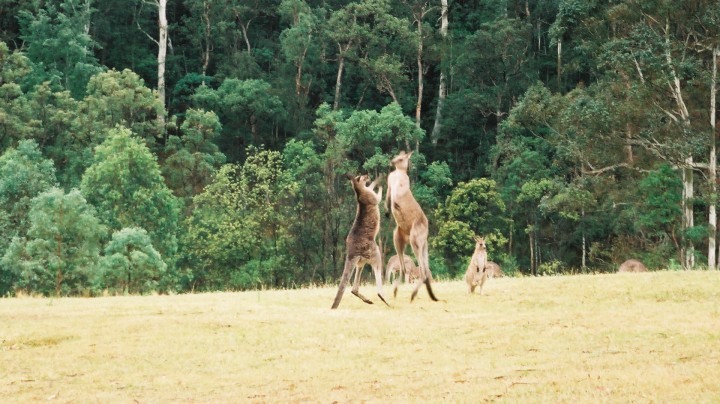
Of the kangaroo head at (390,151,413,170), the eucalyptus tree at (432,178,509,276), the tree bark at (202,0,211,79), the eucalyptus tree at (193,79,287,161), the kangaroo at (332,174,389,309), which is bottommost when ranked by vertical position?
the kangaroo at (332,174,389,309)

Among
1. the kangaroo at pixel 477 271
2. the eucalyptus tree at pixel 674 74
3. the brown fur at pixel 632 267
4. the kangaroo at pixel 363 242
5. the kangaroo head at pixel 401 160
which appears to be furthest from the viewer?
the eucalyptus tree at pixel 674 74

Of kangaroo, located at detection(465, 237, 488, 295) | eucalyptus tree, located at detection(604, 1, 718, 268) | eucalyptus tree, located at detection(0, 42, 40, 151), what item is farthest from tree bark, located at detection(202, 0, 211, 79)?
kangaroo, located at detection(465, 237, 488, 295)

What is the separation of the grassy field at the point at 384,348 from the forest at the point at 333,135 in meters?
23.6

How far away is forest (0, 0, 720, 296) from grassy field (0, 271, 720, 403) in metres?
23.6

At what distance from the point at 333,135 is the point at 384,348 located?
5493 cm

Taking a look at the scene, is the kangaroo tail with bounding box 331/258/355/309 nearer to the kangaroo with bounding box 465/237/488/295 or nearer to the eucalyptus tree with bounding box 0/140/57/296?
the kangaroo with bounding box 465/237/488/295

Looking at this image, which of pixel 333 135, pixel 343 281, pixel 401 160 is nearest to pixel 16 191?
pixel 333 135

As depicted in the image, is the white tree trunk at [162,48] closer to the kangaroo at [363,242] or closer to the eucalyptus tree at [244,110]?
the eucalyptus tree at [244,110]

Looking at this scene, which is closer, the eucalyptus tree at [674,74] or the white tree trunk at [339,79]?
the eucalyptus tree at [674,74]

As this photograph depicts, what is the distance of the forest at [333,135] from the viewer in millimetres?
46844

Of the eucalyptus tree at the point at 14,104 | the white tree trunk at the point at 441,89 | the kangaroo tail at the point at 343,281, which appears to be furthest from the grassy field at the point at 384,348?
the white tree trunk at the point at 441,89

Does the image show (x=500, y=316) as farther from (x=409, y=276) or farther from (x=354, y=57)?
(x=354, y=57)

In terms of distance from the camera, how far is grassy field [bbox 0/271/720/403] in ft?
39.0

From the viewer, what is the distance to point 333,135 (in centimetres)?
6900
